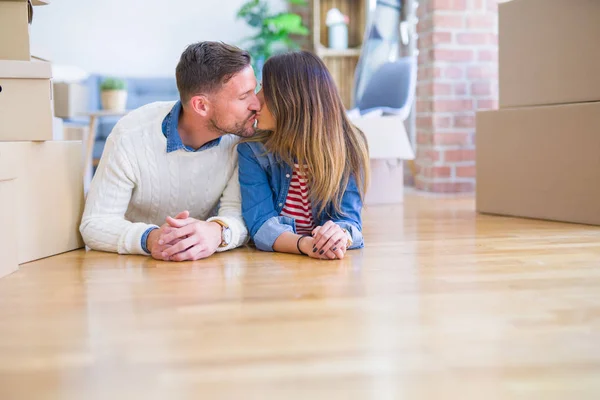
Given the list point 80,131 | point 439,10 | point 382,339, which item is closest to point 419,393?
point 382,339

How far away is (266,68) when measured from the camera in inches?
70.0

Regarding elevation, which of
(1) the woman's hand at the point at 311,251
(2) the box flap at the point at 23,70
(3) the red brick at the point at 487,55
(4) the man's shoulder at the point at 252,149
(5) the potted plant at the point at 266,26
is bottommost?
(1) the woman's hand at the point at 311,251

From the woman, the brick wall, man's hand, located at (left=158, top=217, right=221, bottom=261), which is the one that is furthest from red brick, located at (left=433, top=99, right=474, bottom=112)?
man's hand, located at (left=158, top=217, right=221, bottom=261)

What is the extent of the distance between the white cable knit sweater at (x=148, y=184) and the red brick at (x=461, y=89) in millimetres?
2067

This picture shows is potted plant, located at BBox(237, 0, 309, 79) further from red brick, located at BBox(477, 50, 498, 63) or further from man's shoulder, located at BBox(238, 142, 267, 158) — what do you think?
man's shoulder, located at BBox(238, 142, 267, 158)

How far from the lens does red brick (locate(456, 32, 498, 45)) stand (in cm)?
364

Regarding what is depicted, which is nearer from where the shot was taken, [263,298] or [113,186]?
[263,298]

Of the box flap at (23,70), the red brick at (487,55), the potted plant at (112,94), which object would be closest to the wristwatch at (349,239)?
the box flap at (23,70)

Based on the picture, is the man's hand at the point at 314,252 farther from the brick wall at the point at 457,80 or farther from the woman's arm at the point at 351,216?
the brick wall at the point at 457,80

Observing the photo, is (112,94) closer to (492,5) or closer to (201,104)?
(492,5)

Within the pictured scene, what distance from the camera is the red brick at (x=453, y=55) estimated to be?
11.9 feet

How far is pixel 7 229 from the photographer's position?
5.16 ft

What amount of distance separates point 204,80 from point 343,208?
47cm

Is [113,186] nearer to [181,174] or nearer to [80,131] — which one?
[181,174]
